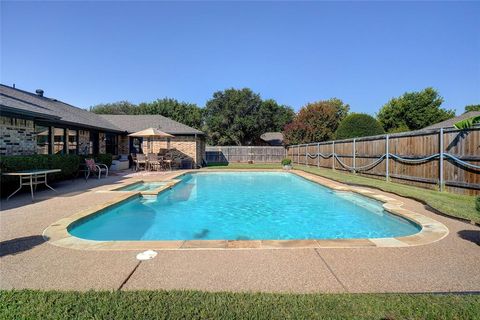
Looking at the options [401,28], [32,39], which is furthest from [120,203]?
[401,28]

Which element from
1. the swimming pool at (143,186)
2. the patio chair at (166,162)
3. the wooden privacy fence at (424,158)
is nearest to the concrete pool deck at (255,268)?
the wooden privacy fence at (424,158)

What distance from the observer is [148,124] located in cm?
2286

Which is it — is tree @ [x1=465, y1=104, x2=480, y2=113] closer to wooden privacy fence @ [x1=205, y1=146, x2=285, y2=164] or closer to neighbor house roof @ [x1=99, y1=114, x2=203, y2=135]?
wooden privacy fence @ [x1=205, y1=146, x2=285, y2=164]

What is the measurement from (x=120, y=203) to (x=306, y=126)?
77.5 ft

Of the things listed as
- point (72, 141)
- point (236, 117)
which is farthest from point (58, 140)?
point (236, 117)

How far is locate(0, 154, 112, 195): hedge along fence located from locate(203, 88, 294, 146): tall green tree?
95.0ft

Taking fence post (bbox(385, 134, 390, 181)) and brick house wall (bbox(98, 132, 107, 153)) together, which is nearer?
fence post (bbox(385, 134, 390, 181))

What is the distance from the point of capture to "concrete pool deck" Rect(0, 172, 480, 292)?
111 inches

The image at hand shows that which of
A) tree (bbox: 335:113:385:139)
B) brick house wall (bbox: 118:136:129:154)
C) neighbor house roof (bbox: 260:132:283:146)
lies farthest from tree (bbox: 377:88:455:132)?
brick house wall (bbox: 118:136:129:154)

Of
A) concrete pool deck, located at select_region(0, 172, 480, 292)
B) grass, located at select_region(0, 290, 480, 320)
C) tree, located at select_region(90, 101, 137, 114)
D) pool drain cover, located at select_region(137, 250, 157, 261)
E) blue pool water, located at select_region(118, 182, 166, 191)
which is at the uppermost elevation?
tree, located at select_region(90, 101, 137, 114)

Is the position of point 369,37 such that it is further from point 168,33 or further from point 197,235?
point 197,235

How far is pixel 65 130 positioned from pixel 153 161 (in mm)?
5177

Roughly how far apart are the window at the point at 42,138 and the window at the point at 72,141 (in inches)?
79.2

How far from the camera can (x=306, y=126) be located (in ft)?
93.0
